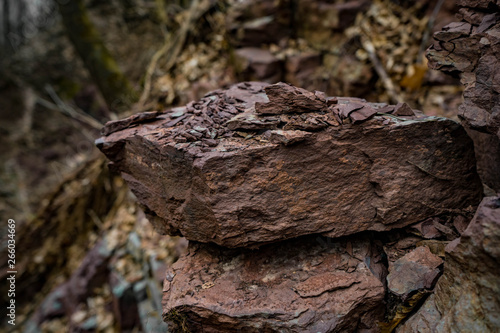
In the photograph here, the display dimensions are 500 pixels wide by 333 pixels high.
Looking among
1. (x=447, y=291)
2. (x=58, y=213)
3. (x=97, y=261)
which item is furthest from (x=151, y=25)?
(x=447, y=291)

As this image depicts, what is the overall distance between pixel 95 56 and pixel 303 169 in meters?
5.17

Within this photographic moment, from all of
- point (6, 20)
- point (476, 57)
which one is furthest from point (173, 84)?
point (6, 20)

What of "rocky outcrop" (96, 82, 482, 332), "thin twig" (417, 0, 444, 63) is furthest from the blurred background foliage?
"rocky outcrop" (96, 82, 482, 332)

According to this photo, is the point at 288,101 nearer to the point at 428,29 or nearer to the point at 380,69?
the point at 380,69

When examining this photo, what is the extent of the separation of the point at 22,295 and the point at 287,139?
449cm

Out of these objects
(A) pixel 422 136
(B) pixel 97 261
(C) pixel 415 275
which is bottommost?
(B) pixel 97 261

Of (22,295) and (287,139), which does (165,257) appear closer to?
(287,139)

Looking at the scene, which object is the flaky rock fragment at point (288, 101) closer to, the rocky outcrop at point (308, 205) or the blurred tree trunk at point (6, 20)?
the rocky outcrop at point (308, 205)

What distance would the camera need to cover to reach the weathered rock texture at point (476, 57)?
5.43 feet

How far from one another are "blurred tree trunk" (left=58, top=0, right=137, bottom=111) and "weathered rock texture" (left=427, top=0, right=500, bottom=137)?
4.71 m

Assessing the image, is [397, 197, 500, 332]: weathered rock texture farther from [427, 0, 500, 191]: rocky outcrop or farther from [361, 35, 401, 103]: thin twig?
[361, 35, 401, 103]: thin twig

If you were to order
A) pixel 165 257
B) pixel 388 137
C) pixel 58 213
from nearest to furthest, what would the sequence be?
pixel 388 137, pixel 165 257, pixel 58 213

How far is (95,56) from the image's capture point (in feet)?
18.1

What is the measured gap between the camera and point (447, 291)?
4.98ft
